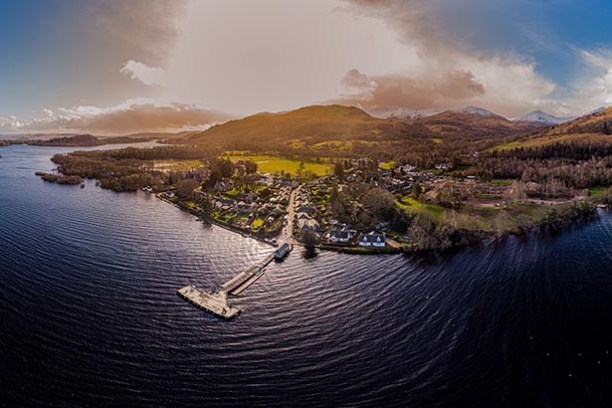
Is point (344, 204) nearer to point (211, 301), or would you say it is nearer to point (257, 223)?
point (257, 223)

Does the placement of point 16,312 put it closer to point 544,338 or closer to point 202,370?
point 202,370

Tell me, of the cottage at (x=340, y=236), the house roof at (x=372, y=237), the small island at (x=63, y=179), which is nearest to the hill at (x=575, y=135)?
the house roof at (x=372, y=237)

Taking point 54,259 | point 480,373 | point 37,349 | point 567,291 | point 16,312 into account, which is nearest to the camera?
point 480,373

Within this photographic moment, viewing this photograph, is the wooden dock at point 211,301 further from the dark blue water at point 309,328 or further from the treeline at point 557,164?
the treeline at point 557,164

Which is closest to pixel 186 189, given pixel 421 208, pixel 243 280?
pixel 243 280

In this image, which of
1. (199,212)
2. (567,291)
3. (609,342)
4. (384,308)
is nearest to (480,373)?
(384,308)

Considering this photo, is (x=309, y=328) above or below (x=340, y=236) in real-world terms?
below
